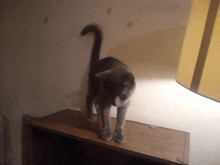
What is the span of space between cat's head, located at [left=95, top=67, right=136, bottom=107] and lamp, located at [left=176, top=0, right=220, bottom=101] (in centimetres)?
20

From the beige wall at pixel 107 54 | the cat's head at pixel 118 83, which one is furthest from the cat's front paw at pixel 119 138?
the beige wall at pixel 107 54

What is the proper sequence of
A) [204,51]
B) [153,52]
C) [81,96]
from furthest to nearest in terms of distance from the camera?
1. [81,96]
2. [153,52]
3. [204,51]

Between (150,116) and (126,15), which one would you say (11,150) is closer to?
(150,116)

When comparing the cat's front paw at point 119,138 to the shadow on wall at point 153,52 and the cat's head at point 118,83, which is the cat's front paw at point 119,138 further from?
the shadow on wall at point 153,52

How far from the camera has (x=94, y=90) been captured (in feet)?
2.65

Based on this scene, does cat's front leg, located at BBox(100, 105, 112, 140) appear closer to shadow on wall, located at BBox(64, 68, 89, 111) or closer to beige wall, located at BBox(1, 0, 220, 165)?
beige wall, located at BBox(1, 0, 220, 165)

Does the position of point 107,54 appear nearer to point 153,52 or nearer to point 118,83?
point 153,52

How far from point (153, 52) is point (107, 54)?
0.88 feet

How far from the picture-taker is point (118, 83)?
0.57 meters

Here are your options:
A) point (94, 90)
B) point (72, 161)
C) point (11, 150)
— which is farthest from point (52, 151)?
point (11, 150)

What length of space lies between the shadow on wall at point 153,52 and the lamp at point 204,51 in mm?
371

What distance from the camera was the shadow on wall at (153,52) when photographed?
2.54ft

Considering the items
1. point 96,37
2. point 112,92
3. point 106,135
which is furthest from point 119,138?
point 96,37

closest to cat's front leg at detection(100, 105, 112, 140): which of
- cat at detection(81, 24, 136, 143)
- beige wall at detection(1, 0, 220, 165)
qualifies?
cat at detection(81, 24, 136, 143)
